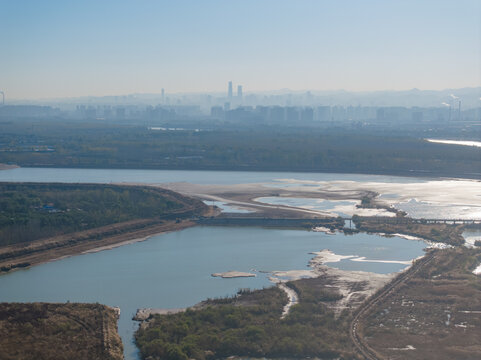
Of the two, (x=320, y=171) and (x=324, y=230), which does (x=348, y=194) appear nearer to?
(x=324, y=230)

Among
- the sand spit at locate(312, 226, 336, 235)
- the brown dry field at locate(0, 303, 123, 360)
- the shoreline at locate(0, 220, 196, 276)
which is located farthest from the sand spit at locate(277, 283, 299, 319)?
the sand spit at locate(312, 226, 336, 235)

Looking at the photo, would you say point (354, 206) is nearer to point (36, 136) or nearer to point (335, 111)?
point (36, 136)

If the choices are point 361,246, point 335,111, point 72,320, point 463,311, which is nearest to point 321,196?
point 361,246

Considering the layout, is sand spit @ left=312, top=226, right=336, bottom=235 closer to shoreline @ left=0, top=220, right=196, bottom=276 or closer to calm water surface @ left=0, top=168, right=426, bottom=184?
shoreline @ left=0, top=220, right=196, bottom=276

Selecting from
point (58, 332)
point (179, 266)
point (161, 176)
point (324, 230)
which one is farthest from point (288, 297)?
point (161, 176)

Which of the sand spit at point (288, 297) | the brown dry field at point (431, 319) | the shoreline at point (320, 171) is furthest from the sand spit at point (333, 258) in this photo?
the shoreline at point (320, 171)

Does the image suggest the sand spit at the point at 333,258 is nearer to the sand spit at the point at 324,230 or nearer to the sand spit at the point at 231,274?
the sand spit at the point at 231,274

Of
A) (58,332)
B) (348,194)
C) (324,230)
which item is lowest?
(58,332)
